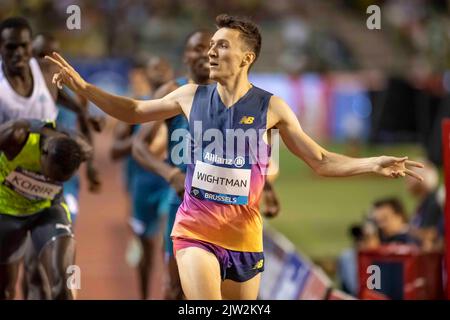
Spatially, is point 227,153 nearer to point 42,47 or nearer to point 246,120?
point 246,120

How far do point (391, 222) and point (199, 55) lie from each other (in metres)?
3.73

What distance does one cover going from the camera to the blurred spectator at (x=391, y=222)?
1090cm

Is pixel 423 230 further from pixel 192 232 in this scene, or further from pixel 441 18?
pixel 441 18

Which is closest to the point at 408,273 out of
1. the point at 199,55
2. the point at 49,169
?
the point at 199,55

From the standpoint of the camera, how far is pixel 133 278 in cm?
1255

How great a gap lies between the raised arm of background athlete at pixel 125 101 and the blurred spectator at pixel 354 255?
14.4 feet

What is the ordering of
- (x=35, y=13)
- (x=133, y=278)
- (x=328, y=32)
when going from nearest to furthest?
(x=133, y=278)
(x=35, y=13)
(x=328, y=32)

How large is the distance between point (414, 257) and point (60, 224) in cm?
332

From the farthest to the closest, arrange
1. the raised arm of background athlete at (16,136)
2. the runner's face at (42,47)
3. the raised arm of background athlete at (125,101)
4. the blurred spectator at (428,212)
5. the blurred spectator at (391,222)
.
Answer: the blurred spectator at (428,212), the blurred spectator at (391,222), the runner's face at (42,47), the raised arm of background athlete at (16,136), the raised arm of background athlete at (125,101)

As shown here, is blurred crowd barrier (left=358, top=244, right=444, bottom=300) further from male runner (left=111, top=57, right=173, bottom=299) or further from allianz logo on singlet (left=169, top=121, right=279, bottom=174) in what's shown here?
allianz logo on singlet (left=169, top=121, right=279, bottom=174)

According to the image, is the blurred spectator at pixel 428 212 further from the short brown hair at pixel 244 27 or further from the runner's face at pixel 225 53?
the runner's face at pixel 225 53

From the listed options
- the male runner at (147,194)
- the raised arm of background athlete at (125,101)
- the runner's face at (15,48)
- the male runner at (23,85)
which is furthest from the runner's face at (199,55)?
the male runner at (147,194)

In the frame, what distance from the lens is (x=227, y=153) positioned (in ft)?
20.4
